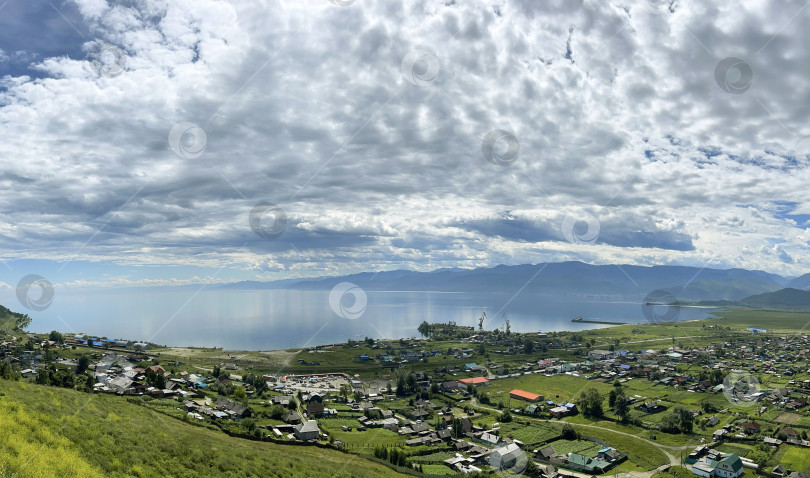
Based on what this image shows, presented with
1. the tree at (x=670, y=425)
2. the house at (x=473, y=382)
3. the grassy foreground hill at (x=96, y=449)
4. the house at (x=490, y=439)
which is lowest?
the house at (x=473, y=382)

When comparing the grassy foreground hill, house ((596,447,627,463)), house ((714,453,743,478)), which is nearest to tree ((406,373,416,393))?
house ((596,447,627,463))

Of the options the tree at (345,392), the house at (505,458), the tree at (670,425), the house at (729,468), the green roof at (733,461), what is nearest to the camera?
the house at (729,468)

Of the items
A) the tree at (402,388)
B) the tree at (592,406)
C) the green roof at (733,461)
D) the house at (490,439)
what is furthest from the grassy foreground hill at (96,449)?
the tree at (402,388)

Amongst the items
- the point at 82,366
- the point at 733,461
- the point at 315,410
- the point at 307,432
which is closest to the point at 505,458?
the point at 307,432

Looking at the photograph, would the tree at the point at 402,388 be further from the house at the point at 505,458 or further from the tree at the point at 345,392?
the house at the point at 505,458

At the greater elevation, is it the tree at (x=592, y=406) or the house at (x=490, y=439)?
the tree at (x=592, y=406)

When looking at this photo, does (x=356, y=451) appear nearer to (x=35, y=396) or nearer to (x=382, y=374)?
(x=35, y=396)

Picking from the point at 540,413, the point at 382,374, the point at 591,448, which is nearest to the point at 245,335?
the point at 382,374

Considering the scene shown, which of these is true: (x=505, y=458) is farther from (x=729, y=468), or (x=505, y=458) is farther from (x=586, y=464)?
(x=729, y=468)
